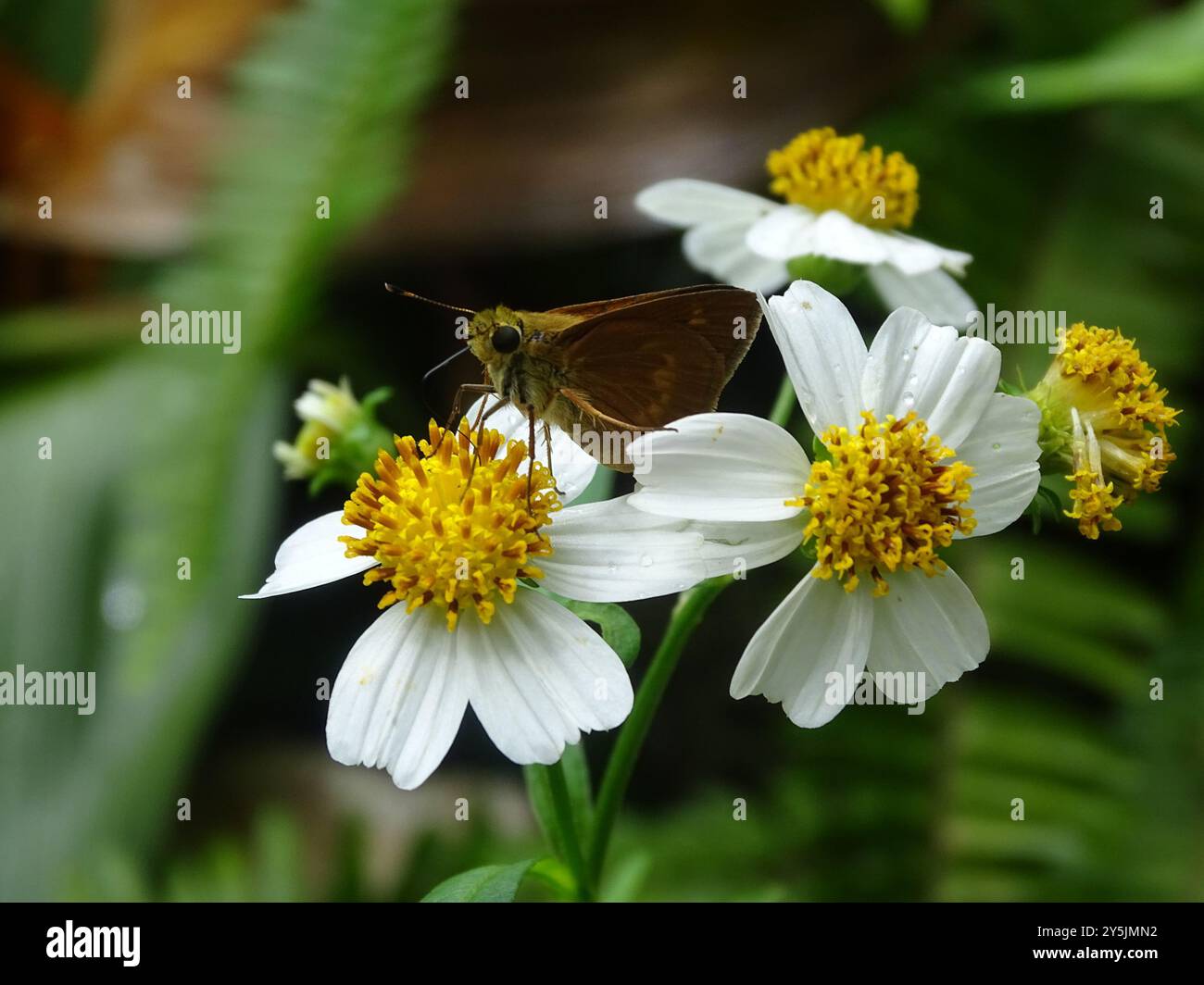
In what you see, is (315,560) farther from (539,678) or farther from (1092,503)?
(1092,503)

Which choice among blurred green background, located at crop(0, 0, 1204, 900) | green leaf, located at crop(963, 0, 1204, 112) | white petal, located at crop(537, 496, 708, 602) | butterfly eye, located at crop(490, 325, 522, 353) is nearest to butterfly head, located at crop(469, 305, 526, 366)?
butterfly eye, located at crop(490, 325, 522, 353)

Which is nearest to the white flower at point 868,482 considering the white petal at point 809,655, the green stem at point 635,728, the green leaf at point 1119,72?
the white petal at point 809,655

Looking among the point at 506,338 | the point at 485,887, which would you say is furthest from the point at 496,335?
the point at 485,887

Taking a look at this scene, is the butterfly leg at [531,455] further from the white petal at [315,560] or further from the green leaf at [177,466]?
the green leaf at [177,466]
